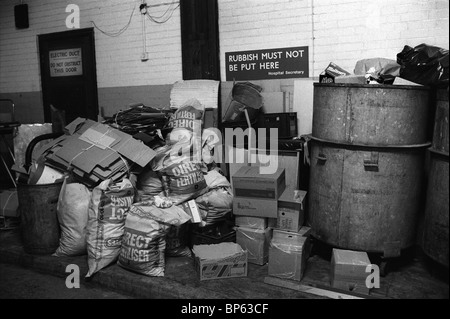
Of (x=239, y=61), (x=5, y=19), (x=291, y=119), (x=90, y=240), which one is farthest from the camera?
(x=5, y=19)

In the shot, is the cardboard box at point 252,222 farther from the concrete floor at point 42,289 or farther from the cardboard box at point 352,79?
the cardboard box at point 352,79

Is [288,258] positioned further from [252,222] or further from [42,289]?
[42,289]

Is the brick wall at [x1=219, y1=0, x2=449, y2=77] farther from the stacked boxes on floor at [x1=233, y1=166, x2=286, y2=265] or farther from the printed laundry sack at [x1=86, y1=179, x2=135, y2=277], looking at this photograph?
the printed laundry sack at [x1=86, y1=179, x2=135, y2=277]

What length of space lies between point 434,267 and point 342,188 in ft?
3.15

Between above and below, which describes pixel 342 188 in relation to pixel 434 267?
above

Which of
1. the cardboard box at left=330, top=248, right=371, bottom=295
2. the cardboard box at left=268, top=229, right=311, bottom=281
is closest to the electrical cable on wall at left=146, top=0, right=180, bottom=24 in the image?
the cardboard box at left=268, top=229, right=311, bottom=281

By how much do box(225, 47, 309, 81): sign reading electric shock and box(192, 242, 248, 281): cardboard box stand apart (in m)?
2.50

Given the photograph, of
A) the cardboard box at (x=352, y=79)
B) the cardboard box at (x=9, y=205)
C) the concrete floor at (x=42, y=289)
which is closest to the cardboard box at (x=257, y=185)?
the cardboard box at (x=352, y=79)

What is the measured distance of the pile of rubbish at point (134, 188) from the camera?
3549mm

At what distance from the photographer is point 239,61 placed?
5.24m
